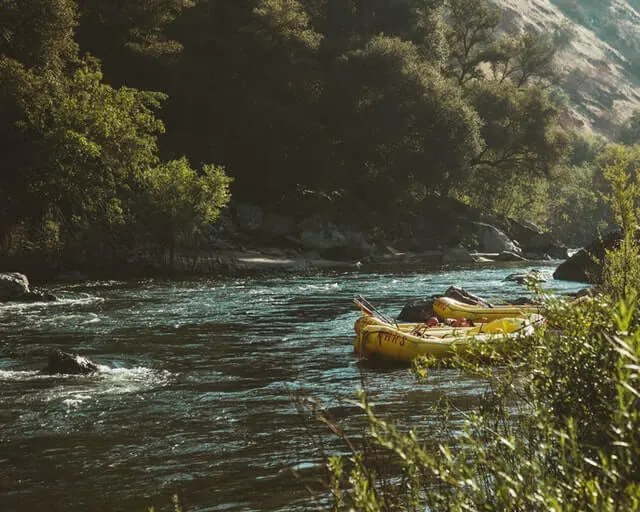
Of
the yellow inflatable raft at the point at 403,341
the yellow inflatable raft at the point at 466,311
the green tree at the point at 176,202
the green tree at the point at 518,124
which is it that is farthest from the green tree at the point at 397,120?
the yellow inflatable raft at the point at 403,341

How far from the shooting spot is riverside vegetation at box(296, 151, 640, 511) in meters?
3.17

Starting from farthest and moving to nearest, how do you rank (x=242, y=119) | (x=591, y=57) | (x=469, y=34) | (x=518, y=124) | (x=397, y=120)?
(x=591, y=57)
(x=469, y=34)
(x=518, y=124)
(x=397, y=120)
(x=242, y=119)

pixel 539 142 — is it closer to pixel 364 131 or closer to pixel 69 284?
pixel 364 131

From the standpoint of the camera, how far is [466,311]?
19.3 metres

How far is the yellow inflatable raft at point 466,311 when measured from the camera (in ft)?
61.9

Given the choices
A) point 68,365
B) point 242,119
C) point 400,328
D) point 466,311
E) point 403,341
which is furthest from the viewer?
point 242,119

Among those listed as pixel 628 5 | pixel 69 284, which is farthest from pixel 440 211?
pixel 628 5

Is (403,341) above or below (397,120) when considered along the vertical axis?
below

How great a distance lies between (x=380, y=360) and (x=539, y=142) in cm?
4105

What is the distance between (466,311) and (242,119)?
95.6ft

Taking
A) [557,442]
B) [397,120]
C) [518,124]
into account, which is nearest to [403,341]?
[557,442]

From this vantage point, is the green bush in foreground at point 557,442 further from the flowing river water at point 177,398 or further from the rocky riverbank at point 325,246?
the rocky riverbank at point 325,246

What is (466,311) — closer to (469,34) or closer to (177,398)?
(177,398)

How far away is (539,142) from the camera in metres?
53.3
